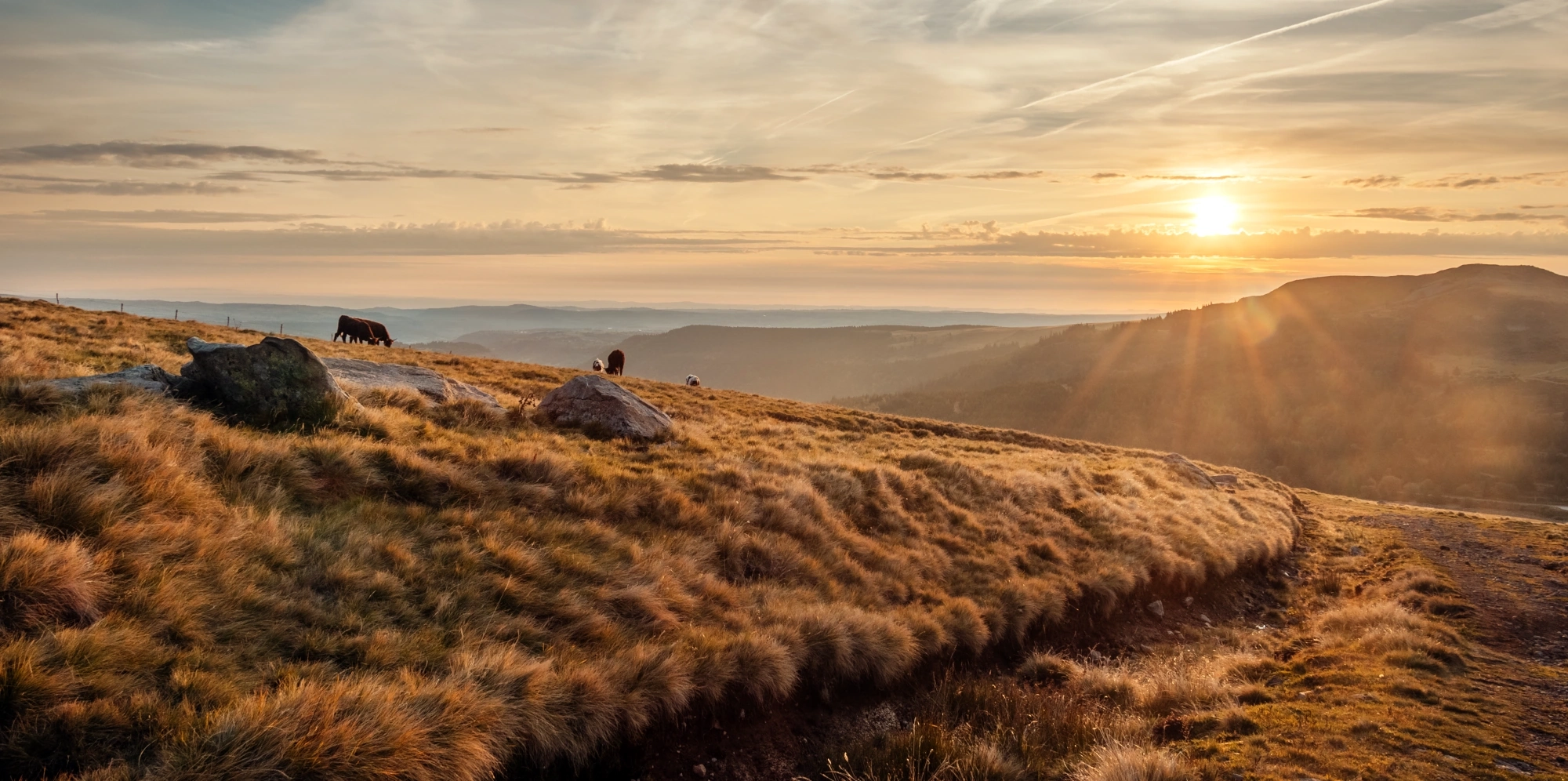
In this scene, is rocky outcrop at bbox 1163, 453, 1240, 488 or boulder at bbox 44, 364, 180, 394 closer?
boulder at bbox 44, 364, 180, 394

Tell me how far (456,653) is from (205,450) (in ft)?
16.7

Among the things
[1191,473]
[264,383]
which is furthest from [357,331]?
[1191,473]

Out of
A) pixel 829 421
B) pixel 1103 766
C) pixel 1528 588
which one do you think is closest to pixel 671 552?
pixel 1103 766

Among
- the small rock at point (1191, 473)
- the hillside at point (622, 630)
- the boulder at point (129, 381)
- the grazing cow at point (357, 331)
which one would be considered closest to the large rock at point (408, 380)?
the hillside at point (622, 630)

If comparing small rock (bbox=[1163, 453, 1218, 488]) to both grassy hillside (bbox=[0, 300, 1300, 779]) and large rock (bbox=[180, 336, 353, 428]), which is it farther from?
large rock (bbox=[180, 336, 353, 428])

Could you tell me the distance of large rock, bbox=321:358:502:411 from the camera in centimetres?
1658

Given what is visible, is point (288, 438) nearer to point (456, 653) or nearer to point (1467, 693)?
point (456, 653)

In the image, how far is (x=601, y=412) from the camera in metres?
17.1

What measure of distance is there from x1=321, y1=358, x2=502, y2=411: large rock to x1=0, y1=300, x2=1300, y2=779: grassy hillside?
5.64 ft

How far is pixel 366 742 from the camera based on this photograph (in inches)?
206

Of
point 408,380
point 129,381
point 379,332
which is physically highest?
point 129,381

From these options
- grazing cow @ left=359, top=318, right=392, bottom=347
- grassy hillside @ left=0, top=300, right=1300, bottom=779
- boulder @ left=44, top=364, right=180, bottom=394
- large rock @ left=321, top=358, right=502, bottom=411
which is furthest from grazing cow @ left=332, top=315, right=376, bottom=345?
boulder @ left=44, top=364, right=180, bottom=394

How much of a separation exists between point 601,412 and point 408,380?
5175mm

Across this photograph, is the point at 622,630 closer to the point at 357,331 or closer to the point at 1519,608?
the point at 1519,608
